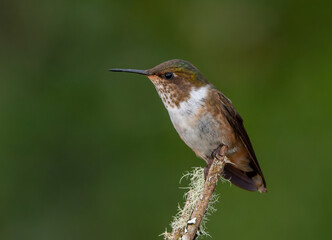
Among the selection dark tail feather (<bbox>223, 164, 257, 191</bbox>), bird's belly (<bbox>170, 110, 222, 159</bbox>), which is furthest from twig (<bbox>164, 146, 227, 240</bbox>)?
dark tail feather (<bbox>223, 164, 257, 191</bbox>)

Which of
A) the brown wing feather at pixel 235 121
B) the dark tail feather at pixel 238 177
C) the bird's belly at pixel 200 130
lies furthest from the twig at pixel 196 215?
the dark tail feather at pixel 238 177

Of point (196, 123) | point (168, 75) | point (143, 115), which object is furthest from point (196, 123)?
point (143, 115)

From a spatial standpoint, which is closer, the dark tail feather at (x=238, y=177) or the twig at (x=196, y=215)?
the twig at (x=196, y=215)

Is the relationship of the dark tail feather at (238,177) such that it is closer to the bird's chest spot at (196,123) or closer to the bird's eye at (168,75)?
the bird's chest spot at (196,123)

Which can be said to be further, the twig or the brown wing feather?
the brown wing feather

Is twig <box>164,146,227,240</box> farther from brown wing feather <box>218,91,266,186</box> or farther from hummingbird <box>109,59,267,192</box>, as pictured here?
brown wing feather <box>218,91,266,186</box>

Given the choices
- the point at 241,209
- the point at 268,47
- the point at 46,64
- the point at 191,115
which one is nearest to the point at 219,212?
the point at 241,209

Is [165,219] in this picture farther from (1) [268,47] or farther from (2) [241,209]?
(1) [268,47]

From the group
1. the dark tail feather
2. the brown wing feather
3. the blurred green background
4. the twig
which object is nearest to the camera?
the twig
